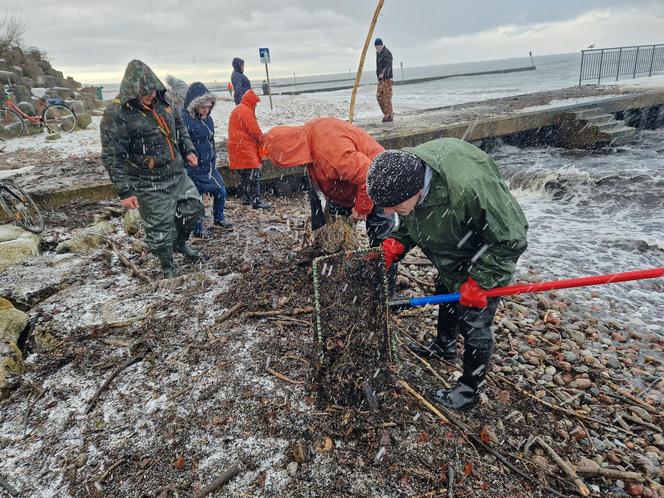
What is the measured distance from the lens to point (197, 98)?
5.41m

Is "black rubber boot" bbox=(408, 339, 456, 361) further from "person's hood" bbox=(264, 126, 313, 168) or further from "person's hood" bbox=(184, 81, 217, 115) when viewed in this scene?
"person's hood" bbox=(184, 81, 217, 115)

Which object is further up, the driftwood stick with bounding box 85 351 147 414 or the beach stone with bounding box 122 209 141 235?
the beach stone with bounding box 122 209 141 235

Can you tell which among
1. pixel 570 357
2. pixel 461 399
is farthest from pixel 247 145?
pixel 570 357

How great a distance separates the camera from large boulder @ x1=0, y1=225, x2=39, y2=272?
4.68 m

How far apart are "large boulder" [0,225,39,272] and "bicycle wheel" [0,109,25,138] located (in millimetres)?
9215

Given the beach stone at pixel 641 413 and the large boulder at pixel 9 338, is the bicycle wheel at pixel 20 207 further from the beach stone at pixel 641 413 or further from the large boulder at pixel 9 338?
the beach stone at pixel 641 413

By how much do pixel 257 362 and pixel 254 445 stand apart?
2.41ft

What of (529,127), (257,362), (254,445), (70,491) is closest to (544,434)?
(254,445)

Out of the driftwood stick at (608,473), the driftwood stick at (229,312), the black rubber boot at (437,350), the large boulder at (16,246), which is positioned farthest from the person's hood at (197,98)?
the driftwood stick at (608,473)

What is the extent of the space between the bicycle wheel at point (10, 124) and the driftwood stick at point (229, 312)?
43.6 feet

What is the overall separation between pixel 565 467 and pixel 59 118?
1622 centimetres

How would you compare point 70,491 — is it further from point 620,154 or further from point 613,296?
point 620,154

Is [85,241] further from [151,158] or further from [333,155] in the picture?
[333,155]

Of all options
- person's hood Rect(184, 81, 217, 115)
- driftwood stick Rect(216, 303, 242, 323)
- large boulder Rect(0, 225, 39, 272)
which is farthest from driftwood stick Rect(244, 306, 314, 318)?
person's hood Rect(184, 81, 217, 115)
